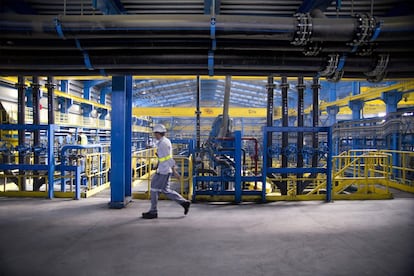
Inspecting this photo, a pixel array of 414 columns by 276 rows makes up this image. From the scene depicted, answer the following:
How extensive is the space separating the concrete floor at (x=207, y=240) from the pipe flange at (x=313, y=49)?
10.2ft

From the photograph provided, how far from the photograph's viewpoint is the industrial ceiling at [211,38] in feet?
13.4

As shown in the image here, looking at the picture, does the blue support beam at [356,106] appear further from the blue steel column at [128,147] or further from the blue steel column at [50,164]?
the blue steel column at [50,164]

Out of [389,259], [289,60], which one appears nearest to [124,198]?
[289,60]

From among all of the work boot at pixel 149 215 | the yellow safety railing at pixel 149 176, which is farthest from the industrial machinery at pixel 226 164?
the work boot at pixel 149 215

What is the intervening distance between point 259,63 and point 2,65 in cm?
455

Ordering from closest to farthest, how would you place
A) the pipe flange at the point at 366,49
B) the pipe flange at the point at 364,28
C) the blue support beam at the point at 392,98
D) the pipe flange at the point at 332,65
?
1. the pipe flange at the point at 364,28
2. the pipe flange at the point at 366,49
3. the pipe flange at the point at 332,65
4. the blue support beam at the point at 392,98

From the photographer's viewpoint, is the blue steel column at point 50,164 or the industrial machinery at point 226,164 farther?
the blue steel column at point 50,164

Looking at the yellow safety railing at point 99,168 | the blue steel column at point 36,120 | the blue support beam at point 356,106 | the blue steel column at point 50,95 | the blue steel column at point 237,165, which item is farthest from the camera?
the blue support beam at point 356,106

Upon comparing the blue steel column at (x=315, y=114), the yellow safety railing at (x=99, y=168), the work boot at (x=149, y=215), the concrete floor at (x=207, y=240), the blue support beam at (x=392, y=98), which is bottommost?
the concrete floor at (x=207, y=240)

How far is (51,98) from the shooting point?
8.95 metres

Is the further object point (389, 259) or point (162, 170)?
point (162, 170)

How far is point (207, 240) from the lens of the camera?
456 cm

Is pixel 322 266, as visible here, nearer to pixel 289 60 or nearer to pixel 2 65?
pixel 289 60

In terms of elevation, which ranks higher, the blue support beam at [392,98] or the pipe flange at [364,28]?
the blue support beam at [392,98]
